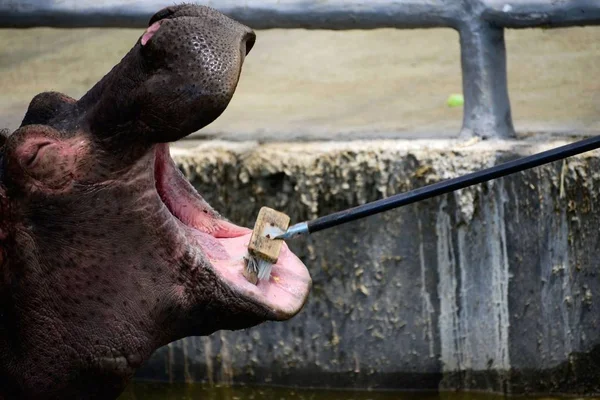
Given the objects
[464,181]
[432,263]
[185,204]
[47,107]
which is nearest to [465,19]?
[432,263]

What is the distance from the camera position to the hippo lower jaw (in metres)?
2.29

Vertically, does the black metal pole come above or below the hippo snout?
below

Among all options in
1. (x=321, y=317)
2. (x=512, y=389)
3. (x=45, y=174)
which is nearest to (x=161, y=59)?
(x=45, y=174)

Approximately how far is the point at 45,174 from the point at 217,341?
5.76ft

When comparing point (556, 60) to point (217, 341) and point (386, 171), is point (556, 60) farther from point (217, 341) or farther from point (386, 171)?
point (217, 341)

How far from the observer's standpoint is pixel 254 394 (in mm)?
3859

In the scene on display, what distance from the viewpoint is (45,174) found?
2.19 metres

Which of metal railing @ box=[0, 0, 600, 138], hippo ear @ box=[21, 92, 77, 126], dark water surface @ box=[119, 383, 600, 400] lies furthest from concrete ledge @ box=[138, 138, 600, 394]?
hippo ear @ box=[21, 92, 77, 126]

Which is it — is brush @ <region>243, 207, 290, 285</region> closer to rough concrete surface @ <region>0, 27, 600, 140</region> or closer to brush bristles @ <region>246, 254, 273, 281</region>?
brush bristles @ <region>246, 254, 273, 281</region>

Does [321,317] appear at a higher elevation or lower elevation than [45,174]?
lower

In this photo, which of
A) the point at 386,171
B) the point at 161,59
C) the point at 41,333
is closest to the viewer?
the point at 161,59

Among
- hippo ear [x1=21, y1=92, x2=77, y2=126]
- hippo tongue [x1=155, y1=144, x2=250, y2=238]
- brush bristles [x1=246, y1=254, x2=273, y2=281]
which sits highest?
hippo ear [x1=21, y1=92, x2=77, y2=126]

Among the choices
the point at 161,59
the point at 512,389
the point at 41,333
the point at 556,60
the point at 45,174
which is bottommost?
the point at 512,389

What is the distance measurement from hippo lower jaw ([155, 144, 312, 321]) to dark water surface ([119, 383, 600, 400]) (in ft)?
4.70
